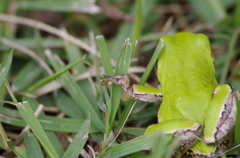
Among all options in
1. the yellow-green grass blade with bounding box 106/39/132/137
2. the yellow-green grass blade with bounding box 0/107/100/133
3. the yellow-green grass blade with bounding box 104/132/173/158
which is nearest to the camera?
the yellow-green grass blade with bounding box 104/132/173/158

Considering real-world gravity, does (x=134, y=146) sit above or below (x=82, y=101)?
below

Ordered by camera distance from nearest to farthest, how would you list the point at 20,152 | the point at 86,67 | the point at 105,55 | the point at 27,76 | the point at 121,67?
the point at 20,152, the point at 121,67, the point at 105,55, the point at 27,76, the point at 86,67

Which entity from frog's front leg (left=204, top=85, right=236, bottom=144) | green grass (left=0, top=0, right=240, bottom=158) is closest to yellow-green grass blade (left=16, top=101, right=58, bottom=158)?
green grass (left=0, top=0, right=240, bottom=158)

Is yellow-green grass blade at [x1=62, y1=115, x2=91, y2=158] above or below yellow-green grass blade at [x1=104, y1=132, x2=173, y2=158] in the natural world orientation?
below

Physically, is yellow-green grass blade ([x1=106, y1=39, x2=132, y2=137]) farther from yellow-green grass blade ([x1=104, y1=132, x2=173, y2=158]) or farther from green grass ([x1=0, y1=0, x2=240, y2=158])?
yellow-green grass blade ([x1=104, y1=132, x2=173, y2=158])

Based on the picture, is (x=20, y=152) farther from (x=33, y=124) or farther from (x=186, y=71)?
(x=186, y=71)

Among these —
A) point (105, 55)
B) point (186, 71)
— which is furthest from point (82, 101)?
point (186, 71)
